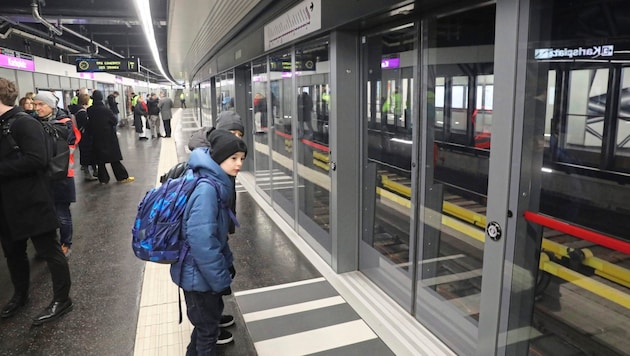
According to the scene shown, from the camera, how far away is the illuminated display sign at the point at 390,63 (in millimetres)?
3307

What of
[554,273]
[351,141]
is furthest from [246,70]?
[554,273]

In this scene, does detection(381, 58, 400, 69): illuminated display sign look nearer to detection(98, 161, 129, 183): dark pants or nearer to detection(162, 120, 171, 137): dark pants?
detection(98, 161, 129, 183): dark pants

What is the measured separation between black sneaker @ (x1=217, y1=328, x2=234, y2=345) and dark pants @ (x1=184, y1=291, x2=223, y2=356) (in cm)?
52

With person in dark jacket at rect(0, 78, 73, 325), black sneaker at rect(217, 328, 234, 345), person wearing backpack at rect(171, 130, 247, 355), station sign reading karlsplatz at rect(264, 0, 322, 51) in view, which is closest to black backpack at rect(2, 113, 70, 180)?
person in dark jacket at rect(0, 78, 73, 325)

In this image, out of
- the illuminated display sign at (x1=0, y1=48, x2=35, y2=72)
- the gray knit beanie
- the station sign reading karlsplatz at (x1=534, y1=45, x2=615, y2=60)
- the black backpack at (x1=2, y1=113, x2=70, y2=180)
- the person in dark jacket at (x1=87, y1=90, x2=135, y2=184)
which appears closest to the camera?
the station sign reading karlsplatz at (x1=534, y1=45, x2=615, y2=60)

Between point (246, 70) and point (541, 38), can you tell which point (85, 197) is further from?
point (541, 38)

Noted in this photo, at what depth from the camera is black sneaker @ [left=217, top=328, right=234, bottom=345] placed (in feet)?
9.43

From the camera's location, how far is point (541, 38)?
1975mm

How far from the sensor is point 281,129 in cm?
573

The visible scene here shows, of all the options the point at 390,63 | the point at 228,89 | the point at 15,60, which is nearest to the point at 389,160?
the point at 390,63

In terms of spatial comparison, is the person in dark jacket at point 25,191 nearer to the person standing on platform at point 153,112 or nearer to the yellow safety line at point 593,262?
the yellow safety line at point 593,262

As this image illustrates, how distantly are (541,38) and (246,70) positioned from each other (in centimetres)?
673

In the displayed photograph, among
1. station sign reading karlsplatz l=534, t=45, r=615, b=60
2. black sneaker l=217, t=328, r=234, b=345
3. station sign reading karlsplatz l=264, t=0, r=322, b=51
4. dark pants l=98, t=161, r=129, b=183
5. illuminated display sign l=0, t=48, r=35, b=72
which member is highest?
illuminated display sign l=0, t=48, r=35, b=72

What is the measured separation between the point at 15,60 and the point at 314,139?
10.4 m
